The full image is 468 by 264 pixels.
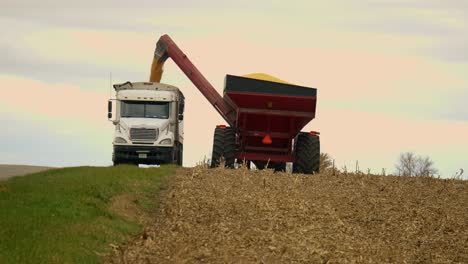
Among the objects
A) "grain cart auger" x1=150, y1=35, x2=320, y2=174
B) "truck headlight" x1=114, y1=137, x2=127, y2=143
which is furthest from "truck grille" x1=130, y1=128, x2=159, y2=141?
"grain cart auger" x1=150, y1=35, x2=320, y2=174

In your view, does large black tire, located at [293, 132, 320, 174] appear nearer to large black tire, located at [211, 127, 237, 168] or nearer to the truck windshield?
large black tire, located at [211, 127, 237, 168]

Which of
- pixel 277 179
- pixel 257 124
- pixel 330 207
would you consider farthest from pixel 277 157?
pixel 330 207

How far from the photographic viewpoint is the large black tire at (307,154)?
33.4 m

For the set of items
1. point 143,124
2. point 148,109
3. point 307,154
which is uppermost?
point 148,109

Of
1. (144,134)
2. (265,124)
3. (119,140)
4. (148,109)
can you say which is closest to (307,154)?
(265,124)

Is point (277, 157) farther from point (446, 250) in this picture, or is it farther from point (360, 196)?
point (446, 250)

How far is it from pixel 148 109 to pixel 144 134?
1.09m

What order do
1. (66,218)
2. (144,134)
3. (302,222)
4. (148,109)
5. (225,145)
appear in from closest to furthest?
(66,218) → (302,222) → (225,145) → (144,134) → (148,109)

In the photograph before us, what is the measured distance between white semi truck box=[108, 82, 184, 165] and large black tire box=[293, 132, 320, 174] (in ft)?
22.1

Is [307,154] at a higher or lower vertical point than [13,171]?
higher

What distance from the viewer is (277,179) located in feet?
87.9

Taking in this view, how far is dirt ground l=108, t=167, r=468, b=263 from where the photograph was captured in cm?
1414

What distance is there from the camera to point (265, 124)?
32.9 meters

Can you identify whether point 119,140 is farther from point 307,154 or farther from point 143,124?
point 307,154
